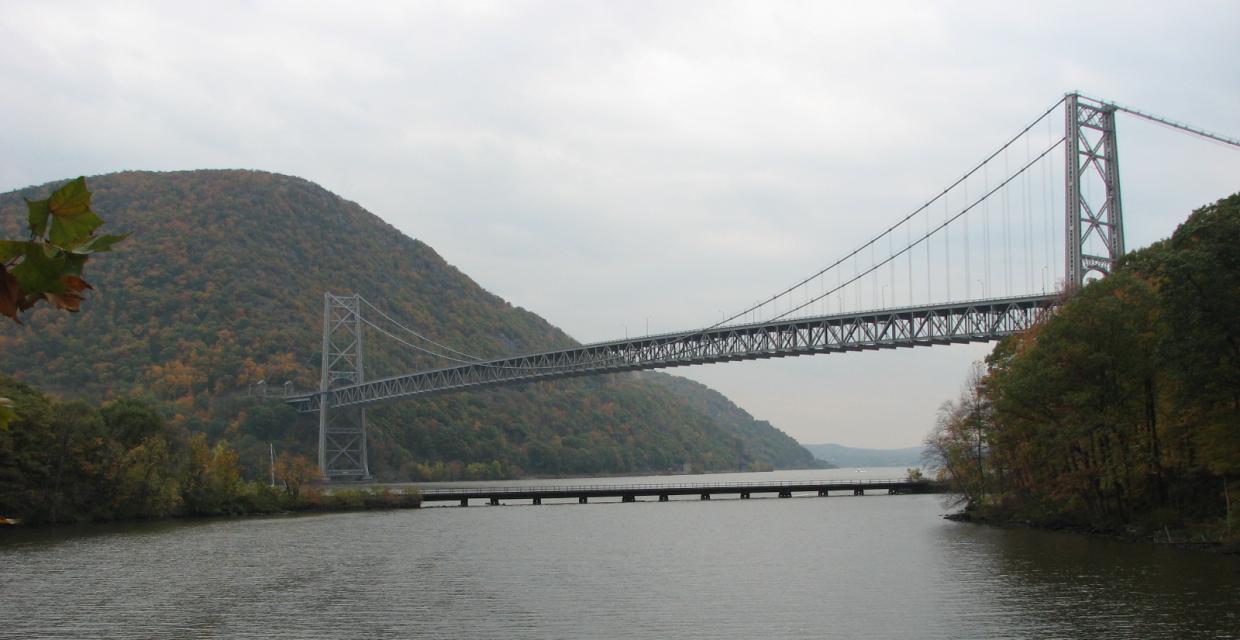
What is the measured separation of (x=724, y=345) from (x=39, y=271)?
267ft

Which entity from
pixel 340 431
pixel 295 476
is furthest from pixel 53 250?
pixel 340 431

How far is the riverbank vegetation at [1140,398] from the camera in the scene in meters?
30.8

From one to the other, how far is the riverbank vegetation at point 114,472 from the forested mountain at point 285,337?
2841cm

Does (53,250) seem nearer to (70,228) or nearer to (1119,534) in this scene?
(70,228)

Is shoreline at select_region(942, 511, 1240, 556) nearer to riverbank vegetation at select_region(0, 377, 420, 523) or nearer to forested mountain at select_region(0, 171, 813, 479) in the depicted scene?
riverbank vegetation at select_region(0, 377, 420, 523)

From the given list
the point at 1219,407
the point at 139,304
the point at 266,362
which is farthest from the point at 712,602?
the point at 139,304

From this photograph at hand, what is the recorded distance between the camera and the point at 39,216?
98.9 inches

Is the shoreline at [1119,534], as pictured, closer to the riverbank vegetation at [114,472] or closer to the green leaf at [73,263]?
the green leaf at [73,263]

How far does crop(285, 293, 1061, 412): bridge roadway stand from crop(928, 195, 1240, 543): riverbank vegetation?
11.0m

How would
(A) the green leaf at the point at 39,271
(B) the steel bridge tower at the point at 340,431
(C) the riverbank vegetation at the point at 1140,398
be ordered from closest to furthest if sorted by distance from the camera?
(A) the green leaf at the point at 39,271, (C) the riverbank vegetation at the point at 1140,398, (B) the steel bridge tower at the point at 340,431

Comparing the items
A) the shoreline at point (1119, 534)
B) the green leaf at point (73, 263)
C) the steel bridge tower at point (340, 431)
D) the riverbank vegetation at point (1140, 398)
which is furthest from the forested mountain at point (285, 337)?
the green leaf at point (73, 263)

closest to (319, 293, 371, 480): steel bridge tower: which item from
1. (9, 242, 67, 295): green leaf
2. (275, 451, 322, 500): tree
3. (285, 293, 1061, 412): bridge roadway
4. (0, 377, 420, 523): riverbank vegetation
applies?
(285, 293, 1061, 412): bridge roadway

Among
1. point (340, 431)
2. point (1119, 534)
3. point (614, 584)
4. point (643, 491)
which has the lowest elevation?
point (614, 584)

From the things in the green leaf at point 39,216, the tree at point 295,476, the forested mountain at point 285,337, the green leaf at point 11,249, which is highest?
the forested mountain at point 285,337
